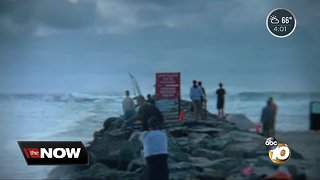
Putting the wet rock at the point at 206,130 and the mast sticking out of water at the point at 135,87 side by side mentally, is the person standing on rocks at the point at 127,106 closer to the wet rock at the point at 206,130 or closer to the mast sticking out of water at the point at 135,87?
the mast sticking out of water at the point at 135,87

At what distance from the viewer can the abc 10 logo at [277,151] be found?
2.49 metres

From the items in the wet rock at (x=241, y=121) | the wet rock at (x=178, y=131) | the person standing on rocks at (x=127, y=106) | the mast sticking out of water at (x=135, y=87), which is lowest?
the wet rock at (x=178, y=131)

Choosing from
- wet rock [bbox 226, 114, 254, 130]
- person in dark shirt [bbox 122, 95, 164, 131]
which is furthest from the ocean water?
person in dark shirt [bbox 122, 95, 164, 131]

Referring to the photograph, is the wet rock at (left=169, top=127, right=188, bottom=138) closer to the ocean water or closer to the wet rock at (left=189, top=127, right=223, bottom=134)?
the wet rock at (left=189, top=127, right=223, bottom=134)

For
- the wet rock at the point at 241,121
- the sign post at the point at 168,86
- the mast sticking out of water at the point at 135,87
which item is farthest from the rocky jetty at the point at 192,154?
the mast sticking out of water at the point at 135,87

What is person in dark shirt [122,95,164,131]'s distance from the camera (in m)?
2.54

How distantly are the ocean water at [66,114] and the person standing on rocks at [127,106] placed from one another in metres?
0.04

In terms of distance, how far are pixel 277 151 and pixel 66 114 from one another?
1.70m

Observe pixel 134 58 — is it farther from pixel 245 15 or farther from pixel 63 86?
pixel 245 15

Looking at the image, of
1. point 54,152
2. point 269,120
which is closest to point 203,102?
point 269,120

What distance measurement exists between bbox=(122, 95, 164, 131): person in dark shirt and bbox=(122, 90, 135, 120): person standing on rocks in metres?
0.04

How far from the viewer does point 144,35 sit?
2.58 m

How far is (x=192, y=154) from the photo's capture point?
2545 mm

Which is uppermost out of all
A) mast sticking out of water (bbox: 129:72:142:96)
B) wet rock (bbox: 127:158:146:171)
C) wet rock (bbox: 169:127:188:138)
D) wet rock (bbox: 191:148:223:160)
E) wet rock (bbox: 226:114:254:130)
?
mast sticking out of water (bbox: 129:72:142:96)
